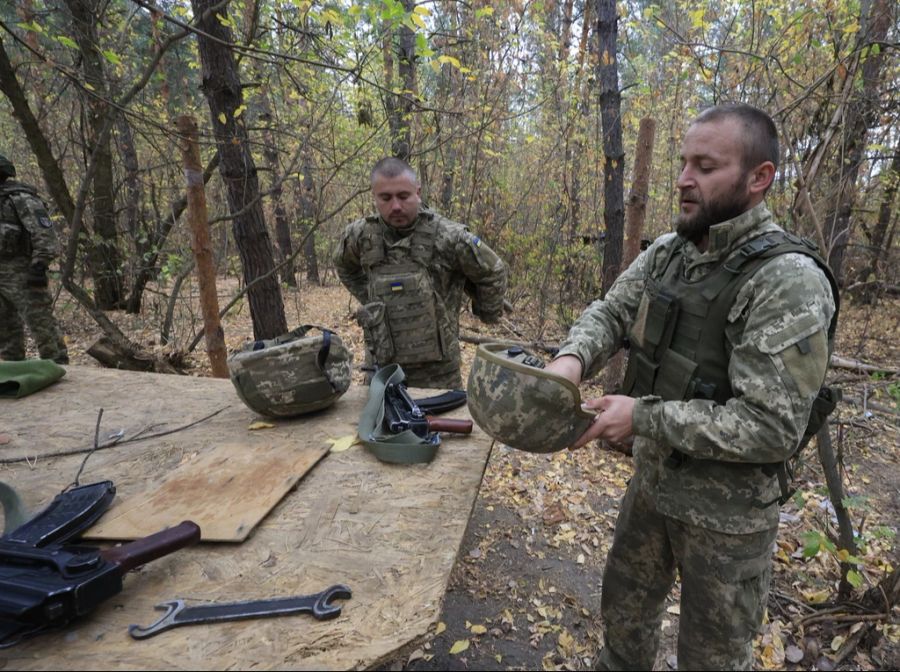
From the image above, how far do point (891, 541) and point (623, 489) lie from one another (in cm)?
171

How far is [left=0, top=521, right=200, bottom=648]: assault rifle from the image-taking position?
1.03 metres

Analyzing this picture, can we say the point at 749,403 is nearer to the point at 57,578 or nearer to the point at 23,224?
the point at 57,578

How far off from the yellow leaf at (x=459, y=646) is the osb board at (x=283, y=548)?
4.28 ft

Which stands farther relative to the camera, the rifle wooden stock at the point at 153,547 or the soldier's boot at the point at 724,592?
the soldier's boot at the point at 724,592

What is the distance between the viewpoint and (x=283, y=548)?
54.2 inches

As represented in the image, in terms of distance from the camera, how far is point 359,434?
77.8 inches

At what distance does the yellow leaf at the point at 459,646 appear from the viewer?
99.3 inches

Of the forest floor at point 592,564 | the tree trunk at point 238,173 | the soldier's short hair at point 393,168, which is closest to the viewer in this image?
the forest floor at point 592,564

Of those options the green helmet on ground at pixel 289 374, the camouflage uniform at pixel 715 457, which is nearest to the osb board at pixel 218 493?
the green helmet on ground at pixel 289 374

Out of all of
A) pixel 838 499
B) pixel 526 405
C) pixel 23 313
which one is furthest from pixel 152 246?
pixel 838 499

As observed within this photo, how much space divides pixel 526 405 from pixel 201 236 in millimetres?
3627

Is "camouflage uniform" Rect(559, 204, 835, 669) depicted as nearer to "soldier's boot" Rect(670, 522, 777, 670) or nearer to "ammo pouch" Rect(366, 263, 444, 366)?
"soldier's boot" Rect(670, 522, 777, 670)

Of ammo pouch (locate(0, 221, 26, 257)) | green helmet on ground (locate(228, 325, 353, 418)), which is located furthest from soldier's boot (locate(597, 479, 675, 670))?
ammo pouch (locate(0, 221, 26, 257))

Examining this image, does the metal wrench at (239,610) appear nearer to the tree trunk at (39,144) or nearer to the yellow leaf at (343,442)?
the yellow leaf at (343,442)
